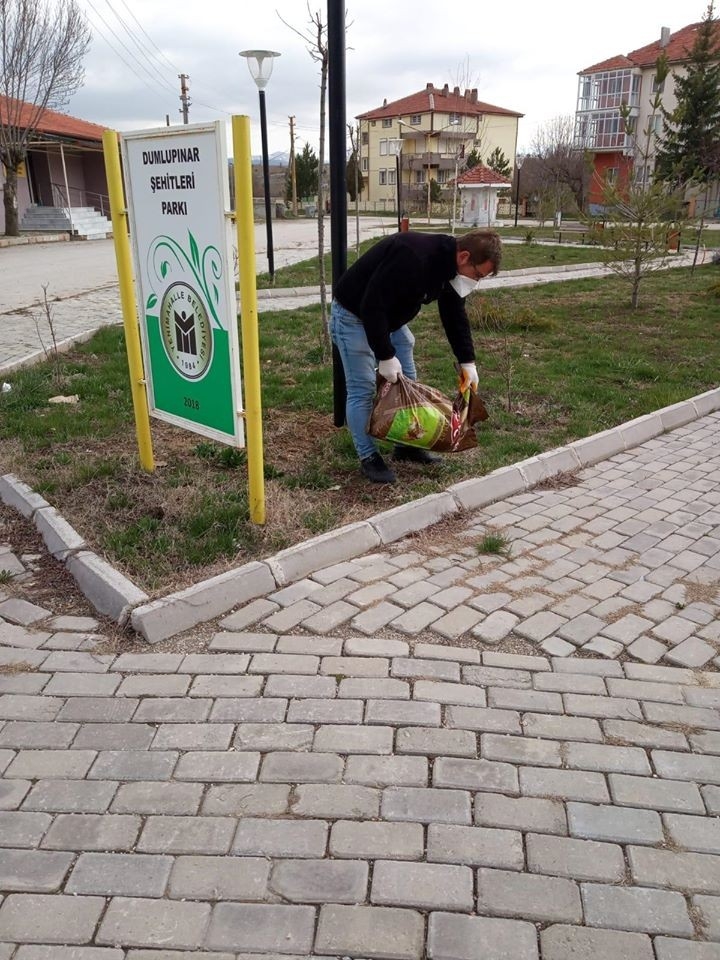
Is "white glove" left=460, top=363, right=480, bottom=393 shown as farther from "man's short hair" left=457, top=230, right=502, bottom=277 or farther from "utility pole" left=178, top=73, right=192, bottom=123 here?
"utility pole" left=178, top=73, right=192, bottom=123

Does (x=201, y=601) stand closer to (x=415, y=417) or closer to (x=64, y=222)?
(x=415, y=417)

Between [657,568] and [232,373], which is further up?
[232,373]

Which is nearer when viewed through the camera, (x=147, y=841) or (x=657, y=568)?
(x=147, y=841)

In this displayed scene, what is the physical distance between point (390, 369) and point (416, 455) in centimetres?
98

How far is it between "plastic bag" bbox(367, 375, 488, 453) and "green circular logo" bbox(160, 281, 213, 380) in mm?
1073

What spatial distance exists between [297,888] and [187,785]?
1.87 ft

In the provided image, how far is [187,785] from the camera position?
2.61 metres

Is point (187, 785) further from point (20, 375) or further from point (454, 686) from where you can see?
point (20, 375)

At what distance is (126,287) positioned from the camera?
471 centimetres

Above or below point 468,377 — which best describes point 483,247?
above

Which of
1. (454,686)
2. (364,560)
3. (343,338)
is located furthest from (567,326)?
(454,686)

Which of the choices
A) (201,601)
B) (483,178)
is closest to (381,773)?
(201,601)

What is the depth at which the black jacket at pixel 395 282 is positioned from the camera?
4.34m

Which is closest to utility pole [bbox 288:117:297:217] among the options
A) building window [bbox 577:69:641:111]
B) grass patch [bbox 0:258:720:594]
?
building window [bbox 577:69:641:111]
